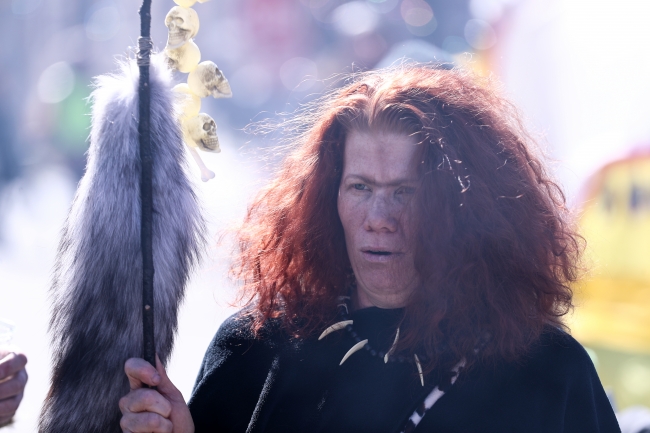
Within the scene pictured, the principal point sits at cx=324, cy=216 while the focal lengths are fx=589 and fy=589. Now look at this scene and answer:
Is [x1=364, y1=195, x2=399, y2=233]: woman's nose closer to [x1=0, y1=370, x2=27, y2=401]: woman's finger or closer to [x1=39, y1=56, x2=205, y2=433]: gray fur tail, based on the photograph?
[x1=39, y1=56, x2=205, y2=433]: gray fur tail

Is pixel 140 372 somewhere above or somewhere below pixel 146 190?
below

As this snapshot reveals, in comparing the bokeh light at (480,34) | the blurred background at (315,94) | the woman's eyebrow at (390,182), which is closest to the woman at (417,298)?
the woman's eyebrow at (390,182)

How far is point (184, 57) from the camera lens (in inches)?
51.8

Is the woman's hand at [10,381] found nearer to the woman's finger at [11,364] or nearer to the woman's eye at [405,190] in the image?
the woman's finger at [11,364]

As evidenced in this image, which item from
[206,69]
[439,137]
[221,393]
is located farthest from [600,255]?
[206,69]

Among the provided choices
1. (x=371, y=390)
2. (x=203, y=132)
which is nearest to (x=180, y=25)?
(x=203, y=132)

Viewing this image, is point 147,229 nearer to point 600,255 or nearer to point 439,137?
point 439,137

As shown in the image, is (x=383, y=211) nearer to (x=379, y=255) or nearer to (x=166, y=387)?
(x=379, y=255)

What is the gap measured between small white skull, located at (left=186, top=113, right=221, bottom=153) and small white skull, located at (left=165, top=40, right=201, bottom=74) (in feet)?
0.36

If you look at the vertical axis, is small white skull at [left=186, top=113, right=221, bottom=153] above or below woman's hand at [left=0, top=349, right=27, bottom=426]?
above

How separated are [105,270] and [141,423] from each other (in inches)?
Result: 13.0

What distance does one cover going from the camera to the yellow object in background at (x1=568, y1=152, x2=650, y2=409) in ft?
8.83

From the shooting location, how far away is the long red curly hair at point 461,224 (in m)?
1.44

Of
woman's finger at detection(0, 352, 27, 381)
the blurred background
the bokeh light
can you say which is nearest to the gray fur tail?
the blurred background
